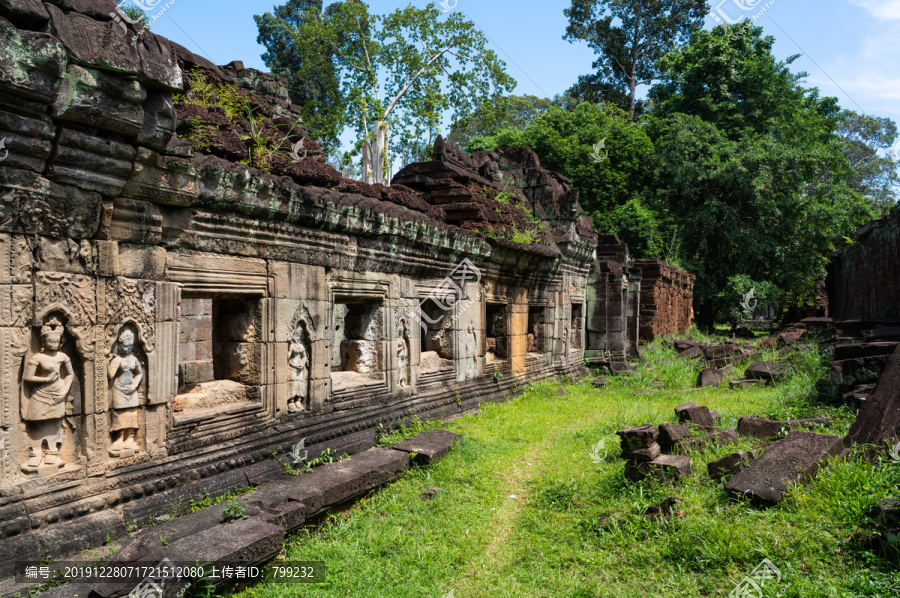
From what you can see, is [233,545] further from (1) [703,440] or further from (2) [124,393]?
(1) [703,440]

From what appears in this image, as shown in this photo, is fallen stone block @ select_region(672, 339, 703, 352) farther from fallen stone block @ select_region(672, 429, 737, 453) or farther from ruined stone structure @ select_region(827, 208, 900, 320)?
fallen stone block @ select_region(672, 429, 737, 453)

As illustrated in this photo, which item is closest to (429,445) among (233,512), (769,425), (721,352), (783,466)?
(233,512)

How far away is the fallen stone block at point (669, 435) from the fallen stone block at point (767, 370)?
498 centimetres

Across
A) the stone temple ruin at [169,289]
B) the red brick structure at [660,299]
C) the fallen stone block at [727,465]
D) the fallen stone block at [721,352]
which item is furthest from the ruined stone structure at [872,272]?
the stone temple ruin at [169,289]

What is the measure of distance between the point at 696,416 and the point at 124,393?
5.25 meters

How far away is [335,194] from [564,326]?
634cm

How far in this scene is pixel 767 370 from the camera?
9.38 meters

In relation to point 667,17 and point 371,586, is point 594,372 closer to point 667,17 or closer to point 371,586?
point 371,586

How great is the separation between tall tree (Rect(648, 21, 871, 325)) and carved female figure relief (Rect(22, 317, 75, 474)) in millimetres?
18817

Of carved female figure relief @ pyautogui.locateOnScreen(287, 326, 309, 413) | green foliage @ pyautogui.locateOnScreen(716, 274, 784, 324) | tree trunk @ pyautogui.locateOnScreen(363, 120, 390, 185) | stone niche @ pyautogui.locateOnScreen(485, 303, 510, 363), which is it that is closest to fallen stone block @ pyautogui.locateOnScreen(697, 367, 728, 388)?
stone niche @ pyautogui.locateOnScreen(485, 303, 510, 363)

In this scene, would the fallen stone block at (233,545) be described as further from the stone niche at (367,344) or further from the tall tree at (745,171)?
the tall tree at (745,171)

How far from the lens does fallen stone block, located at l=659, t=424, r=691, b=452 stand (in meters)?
5.07

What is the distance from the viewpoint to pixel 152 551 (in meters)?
2.90

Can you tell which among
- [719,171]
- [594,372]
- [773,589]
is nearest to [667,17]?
[719,171]
